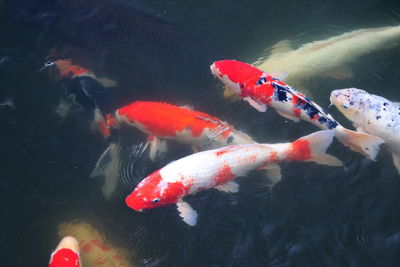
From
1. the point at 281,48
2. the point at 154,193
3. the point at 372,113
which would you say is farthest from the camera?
the point at 281,48

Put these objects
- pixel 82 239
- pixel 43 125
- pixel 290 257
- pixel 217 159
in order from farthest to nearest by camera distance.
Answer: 1. pixel 43 125
2. pixel 82 239
3. pixel 217 159
4. pixel 290 257

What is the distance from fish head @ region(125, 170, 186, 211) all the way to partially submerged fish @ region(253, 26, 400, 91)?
1.95 meters

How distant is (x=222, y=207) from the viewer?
3404 millimetres

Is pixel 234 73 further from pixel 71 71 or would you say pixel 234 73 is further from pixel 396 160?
pixel 71 71

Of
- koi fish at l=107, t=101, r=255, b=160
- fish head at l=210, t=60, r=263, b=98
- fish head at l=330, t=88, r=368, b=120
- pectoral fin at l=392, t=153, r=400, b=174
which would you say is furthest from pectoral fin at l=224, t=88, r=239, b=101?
pectoral fin at l=392, t=153, r=400, b=174

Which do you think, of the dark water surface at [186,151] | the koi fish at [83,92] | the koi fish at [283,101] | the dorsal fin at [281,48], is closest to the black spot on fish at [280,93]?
the koi fish at [283,101]

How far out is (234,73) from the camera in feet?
12.7

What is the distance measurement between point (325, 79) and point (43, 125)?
3.22 m

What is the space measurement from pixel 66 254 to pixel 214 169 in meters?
1.47

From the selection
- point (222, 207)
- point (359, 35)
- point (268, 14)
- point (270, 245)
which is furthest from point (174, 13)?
point (270, 245)

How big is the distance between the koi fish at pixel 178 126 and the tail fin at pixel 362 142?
2.81ft

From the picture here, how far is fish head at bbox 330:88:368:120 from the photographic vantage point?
371 centimetres

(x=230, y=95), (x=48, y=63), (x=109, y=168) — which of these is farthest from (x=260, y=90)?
(x=48, y=63)

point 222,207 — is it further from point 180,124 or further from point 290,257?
point 180,124
